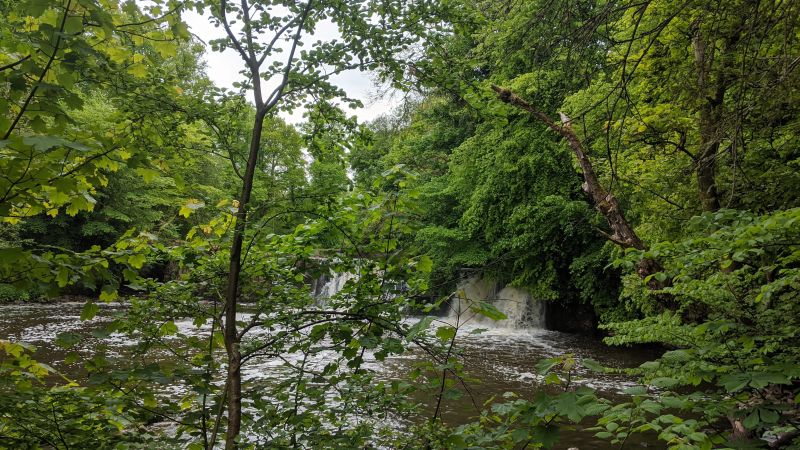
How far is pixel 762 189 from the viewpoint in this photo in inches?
185

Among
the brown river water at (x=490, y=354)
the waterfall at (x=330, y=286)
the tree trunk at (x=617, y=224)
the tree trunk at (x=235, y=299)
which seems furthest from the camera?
the brown river water at (x=490, y=354)

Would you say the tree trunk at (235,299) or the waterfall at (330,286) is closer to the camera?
the tree trunk at (235,299)

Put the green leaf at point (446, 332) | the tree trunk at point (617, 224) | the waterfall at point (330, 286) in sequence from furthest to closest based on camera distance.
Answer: the tree trunk at point (617, 224), the waterfall at point (330, 286), the green leaf at point (446, 332)

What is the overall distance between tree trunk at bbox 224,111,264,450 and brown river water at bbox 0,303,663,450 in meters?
3.21

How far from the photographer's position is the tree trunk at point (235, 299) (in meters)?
2.18

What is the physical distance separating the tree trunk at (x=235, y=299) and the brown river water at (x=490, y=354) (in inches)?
126

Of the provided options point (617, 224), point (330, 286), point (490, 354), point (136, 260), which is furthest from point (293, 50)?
point (330, 286)

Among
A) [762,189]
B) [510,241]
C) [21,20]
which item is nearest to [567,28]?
[21,20]

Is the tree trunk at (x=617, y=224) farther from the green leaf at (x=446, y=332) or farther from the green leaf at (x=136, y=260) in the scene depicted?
the green leaf at (x=136, y=260)

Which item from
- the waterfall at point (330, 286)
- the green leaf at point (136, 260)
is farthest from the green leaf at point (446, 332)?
the green leaf at point (136, 260)

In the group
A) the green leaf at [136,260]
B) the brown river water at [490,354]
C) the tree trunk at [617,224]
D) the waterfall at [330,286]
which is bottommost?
the brown river water at [490,354]

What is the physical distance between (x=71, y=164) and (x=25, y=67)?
449 mm

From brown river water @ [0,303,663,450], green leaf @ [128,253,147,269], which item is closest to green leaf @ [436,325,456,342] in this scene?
green leaf @ [128,253,147,269]

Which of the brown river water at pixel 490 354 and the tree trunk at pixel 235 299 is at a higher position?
the tree trunk at pixel 235 299
